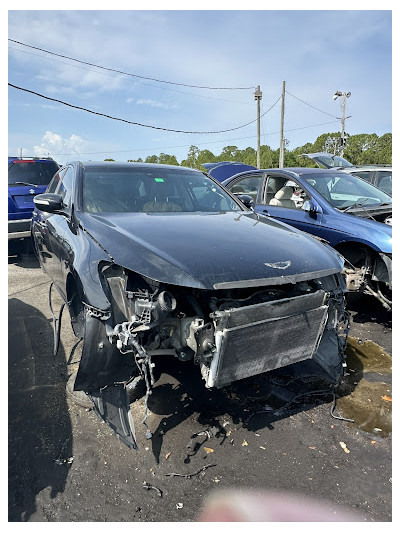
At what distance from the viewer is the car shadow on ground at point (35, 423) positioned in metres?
2.15

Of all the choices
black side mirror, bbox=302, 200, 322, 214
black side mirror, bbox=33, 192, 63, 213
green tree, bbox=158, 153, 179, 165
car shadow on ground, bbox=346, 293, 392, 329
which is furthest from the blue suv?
green tree, bbox=158, 153, 179, 165

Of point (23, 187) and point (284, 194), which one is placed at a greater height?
point (23, 187)

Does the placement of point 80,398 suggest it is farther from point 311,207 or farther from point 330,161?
point 330,161

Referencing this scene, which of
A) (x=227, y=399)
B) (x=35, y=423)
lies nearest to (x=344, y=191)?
(x=227, y=399)

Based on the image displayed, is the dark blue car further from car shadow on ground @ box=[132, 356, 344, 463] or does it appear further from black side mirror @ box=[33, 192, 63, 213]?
black side mirror @ box=[33, 192, 63, 213]

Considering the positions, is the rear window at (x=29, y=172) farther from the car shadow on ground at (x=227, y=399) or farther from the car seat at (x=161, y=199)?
the car shadow on ground at (x=227, y=399)

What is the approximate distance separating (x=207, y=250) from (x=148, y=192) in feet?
4.62

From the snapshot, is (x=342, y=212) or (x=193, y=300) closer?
(x=193, y=300)

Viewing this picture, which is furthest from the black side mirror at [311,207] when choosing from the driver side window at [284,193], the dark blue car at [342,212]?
the driver side window at [284,193]

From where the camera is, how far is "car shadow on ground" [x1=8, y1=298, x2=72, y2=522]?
7.04ft

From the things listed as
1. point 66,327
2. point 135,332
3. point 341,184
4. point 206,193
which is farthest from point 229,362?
point 341,184

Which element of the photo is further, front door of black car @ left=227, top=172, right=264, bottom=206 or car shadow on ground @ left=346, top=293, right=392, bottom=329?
front door of black car @ left=227, top=172, right=264, bottom=206

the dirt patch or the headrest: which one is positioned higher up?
the headrest

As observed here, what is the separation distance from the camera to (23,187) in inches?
299
